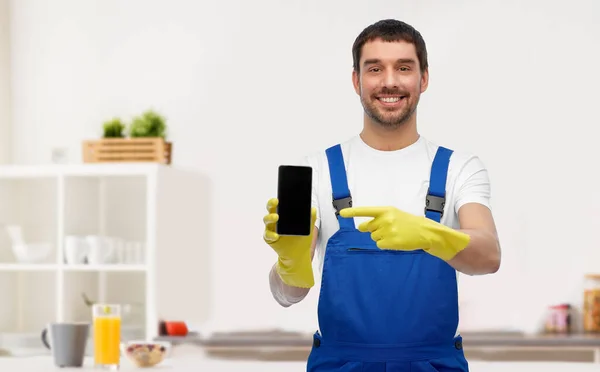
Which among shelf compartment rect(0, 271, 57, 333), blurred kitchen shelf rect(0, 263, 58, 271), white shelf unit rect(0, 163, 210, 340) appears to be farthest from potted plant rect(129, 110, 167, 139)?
shelf compartment rect(0, 271, 57, 333)

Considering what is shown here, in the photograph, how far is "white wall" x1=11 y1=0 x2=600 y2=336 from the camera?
5.12 meters

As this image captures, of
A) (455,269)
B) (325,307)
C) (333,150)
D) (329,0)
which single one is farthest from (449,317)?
(329,0)

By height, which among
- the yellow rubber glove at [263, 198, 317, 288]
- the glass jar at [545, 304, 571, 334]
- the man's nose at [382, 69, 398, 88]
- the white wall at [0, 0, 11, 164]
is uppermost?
the white wall at [0, 0, 11, 164]

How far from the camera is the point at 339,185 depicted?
1862 mm

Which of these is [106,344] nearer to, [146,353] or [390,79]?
[146,353]

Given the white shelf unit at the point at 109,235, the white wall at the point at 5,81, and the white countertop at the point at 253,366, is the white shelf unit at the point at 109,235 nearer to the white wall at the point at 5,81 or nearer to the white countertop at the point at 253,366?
the white wall at the point at 5,81

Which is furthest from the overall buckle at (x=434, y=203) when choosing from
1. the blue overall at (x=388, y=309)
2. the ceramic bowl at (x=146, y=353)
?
the ceramic bowl at (x=146, y=353)

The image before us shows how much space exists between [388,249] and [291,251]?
0.61 ft

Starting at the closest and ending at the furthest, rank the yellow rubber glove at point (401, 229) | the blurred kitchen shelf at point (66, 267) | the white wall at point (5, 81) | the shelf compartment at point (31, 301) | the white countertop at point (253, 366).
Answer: the yellow rubber glove at point (401, 229), the white countertop at point (253, 366), the blurred kitchen shelf at point (66, 267), the shelf compartment at point (31, 301), the white wall at point (5, 81)

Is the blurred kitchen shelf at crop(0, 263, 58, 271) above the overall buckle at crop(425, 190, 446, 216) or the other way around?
the other way around

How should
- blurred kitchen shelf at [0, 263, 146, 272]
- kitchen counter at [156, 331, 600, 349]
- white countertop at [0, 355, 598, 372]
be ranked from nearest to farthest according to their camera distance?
1. white countertop at [0, 355, 598, 372]
2. kitchen counter at [156, 331, 600, 349]
3. blurred kitchen shelf at [0, 263, 146, 272]

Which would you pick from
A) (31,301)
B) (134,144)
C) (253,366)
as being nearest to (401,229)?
(253,366)

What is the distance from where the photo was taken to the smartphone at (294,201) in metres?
1.69

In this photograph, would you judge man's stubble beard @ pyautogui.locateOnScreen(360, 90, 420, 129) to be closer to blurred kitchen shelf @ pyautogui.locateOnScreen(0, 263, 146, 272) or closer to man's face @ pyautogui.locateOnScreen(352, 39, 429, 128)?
man's face @ pyautogui.locateOnScreen(352, 39, 429, 128)
